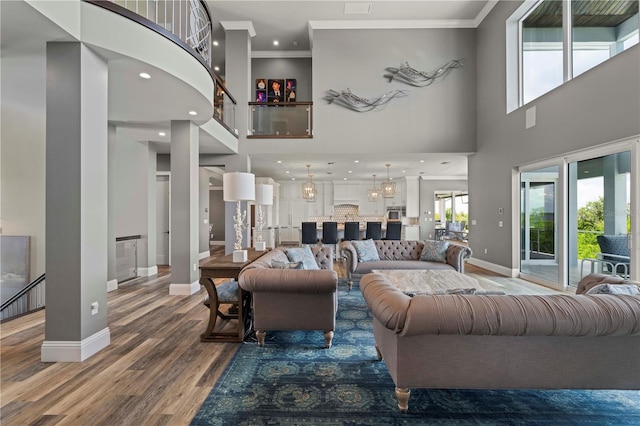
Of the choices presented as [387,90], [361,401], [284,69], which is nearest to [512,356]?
[361,401]

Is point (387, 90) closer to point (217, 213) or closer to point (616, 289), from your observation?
point (616, 289)

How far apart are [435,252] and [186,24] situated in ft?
17.5

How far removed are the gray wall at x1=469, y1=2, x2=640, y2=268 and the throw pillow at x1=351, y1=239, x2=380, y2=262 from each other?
297 centimetres

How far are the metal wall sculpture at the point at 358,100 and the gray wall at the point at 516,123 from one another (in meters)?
2.00

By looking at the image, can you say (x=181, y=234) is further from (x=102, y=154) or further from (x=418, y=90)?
(x=418, y=90)

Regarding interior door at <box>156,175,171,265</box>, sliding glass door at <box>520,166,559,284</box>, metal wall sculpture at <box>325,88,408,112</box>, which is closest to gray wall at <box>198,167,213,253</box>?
interior door at <box>156,175,171,265</box>

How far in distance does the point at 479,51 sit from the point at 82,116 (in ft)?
26.2

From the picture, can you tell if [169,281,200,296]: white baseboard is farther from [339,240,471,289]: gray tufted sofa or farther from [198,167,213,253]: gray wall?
[198,167,213,253]: gray wall

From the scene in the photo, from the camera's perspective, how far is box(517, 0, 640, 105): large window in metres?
Answer: 3.93

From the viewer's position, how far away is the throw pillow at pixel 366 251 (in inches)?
202

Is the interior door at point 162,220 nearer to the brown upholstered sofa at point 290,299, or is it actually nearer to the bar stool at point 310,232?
the bar stool at point 310,232

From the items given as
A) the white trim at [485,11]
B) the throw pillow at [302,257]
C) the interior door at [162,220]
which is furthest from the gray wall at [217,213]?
the white trim at [485,11]

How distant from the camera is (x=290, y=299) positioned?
274 cm

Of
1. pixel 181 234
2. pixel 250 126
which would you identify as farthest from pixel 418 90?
pixel 181 234
